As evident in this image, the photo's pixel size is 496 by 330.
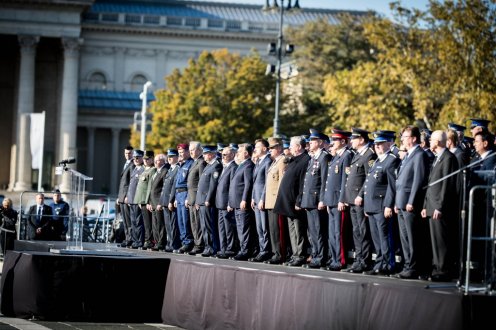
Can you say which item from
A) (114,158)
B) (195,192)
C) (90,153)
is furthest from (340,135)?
(90,153)

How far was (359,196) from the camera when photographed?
2036cm

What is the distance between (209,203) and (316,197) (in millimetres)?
3884

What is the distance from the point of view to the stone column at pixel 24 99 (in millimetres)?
100438

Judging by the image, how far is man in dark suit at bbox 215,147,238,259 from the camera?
24.8 m

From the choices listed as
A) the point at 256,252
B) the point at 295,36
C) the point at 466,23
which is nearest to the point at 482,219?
the point at 256,252

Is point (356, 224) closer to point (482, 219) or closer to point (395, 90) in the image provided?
point (482, 219)

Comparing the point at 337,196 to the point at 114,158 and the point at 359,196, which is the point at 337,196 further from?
the point at 114,158

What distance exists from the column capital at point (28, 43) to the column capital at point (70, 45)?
7.20 ft

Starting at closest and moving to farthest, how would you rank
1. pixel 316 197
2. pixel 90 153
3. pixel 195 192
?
pixel 316 197 < pixel 195 192 < pixel 90 153

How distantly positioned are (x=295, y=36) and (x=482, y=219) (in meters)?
80.3

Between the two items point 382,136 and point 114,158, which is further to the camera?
point 114,158

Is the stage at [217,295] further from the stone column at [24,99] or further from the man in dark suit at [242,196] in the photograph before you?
the stone column at [24,99]

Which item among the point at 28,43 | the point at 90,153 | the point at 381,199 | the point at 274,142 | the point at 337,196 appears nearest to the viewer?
the point at 381,199

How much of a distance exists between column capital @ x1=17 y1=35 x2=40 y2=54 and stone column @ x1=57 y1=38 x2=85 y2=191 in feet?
7.48
